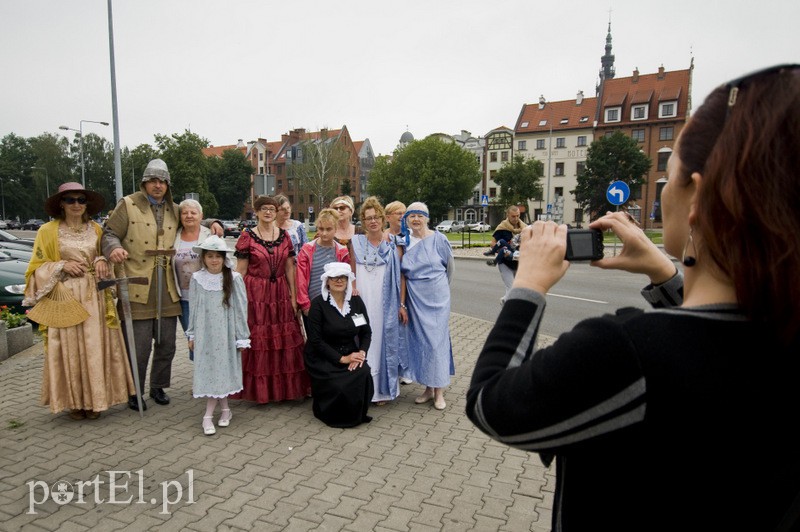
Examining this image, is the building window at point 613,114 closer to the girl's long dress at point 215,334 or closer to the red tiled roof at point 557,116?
the red tiled roof at point 557,116

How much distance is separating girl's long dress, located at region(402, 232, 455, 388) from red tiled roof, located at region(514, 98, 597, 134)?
208 ft

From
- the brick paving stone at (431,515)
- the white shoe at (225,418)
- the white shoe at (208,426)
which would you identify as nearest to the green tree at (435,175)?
the white shoe at (225,418)

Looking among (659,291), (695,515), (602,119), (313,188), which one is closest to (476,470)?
(659,291)

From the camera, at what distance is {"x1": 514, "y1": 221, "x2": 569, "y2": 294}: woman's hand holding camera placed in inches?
43.3

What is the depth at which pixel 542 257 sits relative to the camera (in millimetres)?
1135

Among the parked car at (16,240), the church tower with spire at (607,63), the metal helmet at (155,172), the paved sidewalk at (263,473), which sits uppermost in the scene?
the church tower with spire at (607,63)

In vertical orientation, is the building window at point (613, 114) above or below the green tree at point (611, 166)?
above

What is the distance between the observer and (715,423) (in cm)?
85

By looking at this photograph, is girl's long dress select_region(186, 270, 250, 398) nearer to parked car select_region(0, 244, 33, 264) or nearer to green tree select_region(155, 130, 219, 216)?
parked car select_region(0, 244, 33, 264)

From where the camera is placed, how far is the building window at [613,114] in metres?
61.1

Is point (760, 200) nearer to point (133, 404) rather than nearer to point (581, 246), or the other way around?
point (581, 246)

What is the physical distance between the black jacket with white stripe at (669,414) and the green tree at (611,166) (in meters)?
53.1

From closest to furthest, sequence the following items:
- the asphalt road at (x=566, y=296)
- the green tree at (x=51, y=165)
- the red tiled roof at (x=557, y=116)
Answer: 1. the asphalt road at (x=566, y=296)
2. the red tiled roof at (x=557, y=116)
3. the green tree at (x=51, y=165)

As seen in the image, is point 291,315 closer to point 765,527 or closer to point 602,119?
point 765,527
